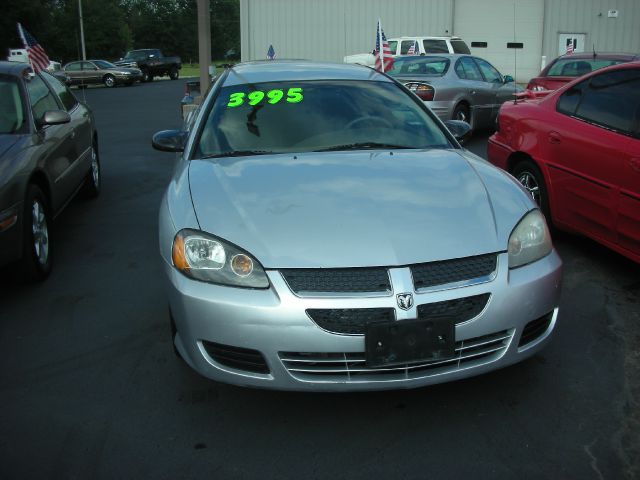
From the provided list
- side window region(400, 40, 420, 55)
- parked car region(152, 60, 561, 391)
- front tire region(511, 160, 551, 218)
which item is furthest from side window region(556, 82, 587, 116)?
side window region(400, 40, 420, 55)

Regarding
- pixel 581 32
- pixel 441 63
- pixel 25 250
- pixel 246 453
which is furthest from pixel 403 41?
pixel 246 453

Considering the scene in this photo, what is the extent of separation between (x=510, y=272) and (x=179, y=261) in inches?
54.9

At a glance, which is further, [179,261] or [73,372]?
[73,372]

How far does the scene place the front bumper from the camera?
105 inches

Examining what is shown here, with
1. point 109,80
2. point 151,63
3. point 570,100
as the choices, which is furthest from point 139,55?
point 570,100

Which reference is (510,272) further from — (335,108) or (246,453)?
(335,108)

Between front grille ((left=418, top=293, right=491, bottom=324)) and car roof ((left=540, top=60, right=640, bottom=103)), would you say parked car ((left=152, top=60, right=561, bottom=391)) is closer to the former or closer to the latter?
front grille ((left=418, top=293, right=491, bottom=324))

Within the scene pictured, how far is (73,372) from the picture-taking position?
3449 mm

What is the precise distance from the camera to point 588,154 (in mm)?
4812

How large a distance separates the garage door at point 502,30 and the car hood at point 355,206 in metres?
29.8

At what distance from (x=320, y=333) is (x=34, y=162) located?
304cm

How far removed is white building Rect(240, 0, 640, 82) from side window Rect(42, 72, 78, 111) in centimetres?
2486

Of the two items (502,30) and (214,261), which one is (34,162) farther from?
(502,30)

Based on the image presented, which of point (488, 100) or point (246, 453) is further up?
point (488, 100)
